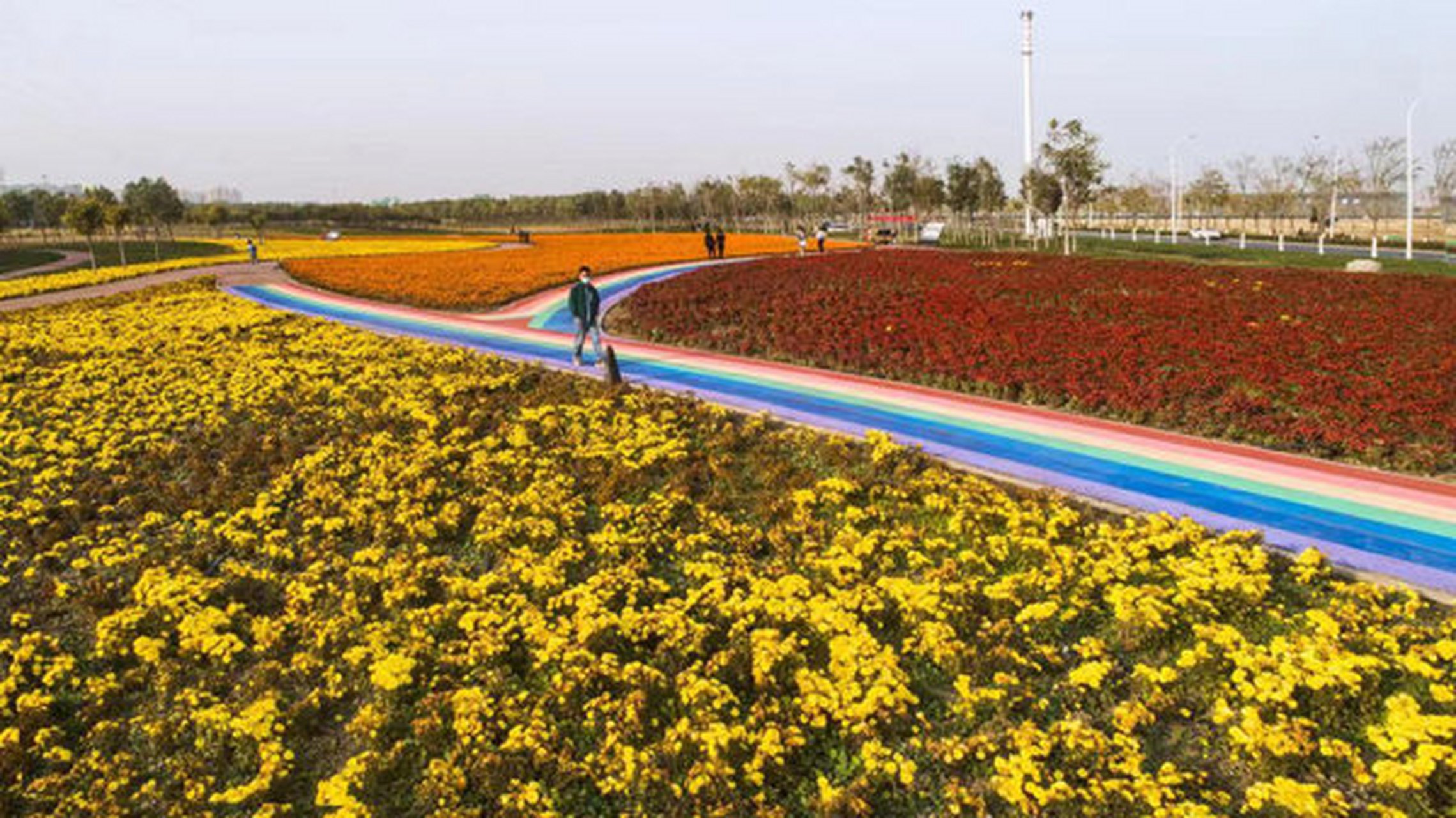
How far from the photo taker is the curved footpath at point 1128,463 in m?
8.52

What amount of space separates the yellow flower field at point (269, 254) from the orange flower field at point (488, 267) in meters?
7.46

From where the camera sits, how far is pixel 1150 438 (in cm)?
1199

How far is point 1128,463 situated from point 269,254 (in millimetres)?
62049

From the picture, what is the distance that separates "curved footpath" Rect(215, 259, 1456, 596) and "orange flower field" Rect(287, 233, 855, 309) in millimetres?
12555

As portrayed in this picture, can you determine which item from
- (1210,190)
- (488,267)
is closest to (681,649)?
(488,267)

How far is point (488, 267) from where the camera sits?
38906 millimetres

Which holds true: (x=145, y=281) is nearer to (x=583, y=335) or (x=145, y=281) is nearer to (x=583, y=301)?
(x=583, y=335)

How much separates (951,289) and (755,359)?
6109mm

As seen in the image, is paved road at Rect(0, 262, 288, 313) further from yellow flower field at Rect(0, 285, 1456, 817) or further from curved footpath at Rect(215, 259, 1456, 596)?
yellow flower field at Rect(0, 285, 1456, 817)

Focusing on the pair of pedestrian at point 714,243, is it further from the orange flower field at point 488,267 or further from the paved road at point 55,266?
the paved road at point 55,266

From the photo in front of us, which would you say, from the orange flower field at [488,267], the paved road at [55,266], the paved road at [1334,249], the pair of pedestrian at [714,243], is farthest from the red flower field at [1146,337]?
the paved road at [55,266]

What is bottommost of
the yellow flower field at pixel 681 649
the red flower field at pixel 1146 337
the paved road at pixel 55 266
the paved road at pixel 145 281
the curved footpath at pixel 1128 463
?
the yellow flower field at pixel 681 649

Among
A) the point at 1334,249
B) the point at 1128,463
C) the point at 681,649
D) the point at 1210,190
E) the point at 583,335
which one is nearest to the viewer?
the point at 681,649

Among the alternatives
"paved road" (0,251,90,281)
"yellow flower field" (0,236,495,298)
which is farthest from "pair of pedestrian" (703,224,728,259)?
"paved road" (0,251,90,281)
